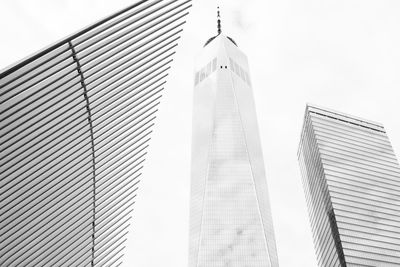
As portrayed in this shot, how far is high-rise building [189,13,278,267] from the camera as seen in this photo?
12800 centimetres

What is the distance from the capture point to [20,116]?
71.1 feet

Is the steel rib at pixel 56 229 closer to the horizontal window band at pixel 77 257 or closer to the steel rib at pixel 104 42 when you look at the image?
the horizontal window band at pixel 77 257

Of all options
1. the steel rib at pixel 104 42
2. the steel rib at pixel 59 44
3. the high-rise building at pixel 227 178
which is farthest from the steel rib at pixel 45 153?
the high-rise building at pixel 227 178

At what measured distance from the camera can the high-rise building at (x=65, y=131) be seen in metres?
21.8

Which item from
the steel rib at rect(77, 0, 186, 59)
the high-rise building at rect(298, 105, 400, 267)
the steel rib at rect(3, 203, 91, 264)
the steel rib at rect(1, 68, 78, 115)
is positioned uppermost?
the high-rise building at rect(298, 105, 400, 267)

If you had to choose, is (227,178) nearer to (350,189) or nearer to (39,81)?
(350,189)

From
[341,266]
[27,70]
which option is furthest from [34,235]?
[341,266]

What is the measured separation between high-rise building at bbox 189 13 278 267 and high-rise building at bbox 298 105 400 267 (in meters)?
15.8

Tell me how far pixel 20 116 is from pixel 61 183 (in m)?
6.94

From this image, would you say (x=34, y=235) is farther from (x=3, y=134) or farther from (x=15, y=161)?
(x=3, y=134)

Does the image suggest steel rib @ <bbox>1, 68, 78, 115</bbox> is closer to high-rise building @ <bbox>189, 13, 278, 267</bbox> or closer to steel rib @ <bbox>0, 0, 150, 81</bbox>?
steel rib @ <bbox>0, 0, 150, 81</bbox>

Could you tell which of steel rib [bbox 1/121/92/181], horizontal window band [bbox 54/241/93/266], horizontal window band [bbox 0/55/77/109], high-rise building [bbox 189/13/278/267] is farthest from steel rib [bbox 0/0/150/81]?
high-rise building [bbox 189/13/278/267]

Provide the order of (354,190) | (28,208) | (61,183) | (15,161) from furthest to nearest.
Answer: (354,190), (61,183), (28,208), (15,161)

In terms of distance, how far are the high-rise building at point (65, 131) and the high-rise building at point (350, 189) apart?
90.6m
